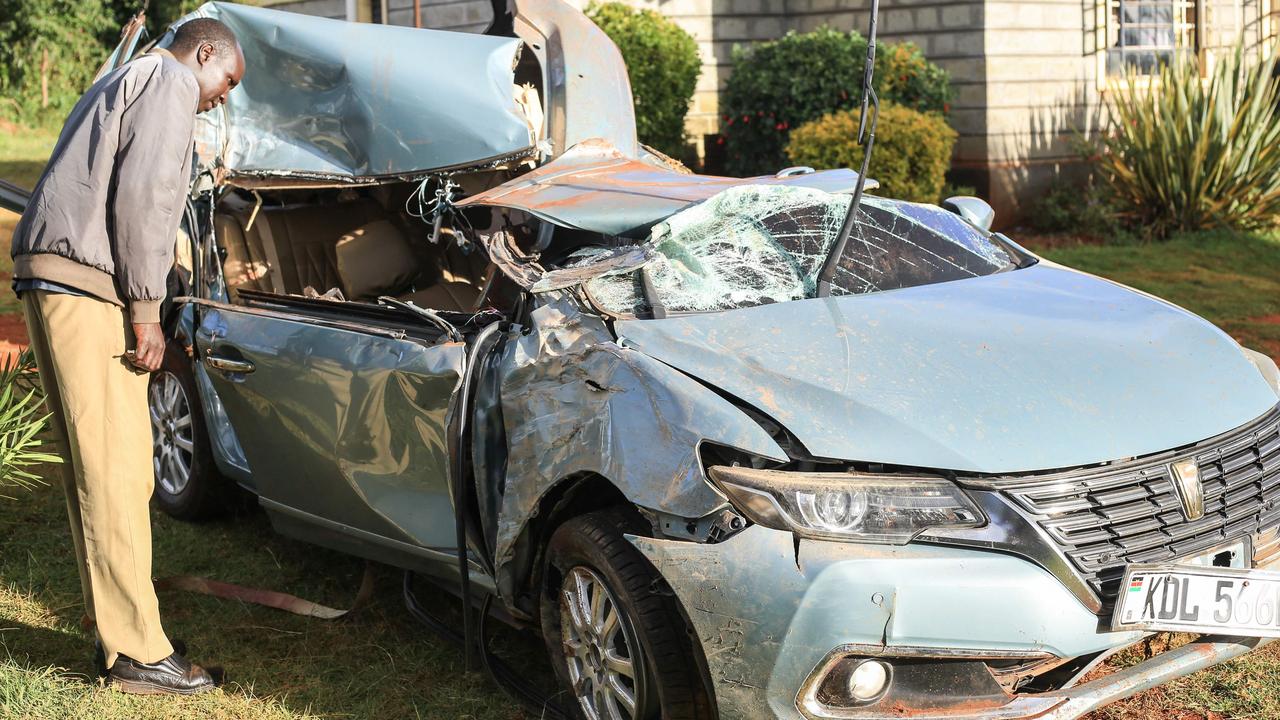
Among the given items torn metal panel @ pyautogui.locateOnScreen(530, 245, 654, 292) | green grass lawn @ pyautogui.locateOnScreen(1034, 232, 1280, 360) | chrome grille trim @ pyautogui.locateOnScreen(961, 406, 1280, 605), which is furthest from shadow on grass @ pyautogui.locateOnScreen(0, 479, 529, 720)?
green grass lawn @ pyautogui.locateOnScreen(1034, 232, 1280, 360)

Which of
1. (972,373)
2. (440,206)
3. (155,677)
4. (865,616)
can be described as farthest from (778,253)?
(155,677)

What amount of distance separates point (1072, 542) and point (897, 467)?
403mm

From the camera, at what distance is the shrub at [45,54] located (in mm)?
19688

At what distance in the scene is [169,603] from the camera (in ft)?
15.1

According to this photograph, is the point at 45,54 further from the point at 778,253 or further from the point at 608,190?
the point at 778,253

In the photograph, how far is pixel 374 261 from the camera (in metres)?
5.66

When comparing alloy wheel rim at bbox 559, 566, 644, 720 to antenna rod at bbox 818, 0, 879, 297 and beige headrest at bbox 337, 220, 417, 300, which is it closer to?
antenna rod at bbox 818, 0, 879, 297

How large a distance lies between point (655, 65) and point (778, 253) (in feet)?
34.7

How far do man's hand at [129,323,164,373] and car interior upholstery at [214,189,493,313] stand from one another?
5.60 ft

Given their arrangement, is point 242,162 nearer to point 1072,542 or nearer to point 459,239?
point 459,239

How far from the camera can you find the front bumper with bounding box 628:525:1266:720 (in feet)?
8.79

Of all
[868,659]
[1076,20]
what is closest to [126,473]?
[868,659]

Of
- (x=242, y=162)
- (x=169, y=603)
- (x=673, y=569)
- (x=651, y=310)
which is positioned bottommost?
(x=169, y=603)

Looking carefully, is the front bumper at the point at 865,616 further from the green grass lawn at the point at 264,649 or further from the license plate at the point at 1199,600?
the green grass lawn at the point at 264,649
